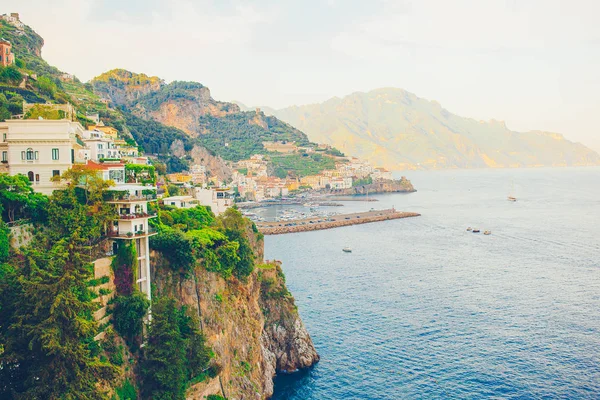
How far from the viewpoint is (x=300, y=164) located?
18712 centimetres

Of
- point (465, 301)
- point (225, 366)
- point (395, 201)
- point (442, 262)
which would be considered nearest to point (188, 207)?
point (225, 366)

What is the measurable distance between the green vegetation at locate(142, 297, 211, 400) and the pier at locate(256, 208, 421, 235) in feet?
210

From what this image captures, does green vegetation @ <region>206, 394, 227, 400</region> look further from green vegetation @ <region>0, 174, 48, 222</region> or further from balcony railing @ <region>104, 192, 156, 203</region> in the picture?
green vegetation @ <region>0, 174, 48, 222</region>

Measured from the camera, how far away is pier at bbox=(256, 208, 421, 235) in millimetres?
92125

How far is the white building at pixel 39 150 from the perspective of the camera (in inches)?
994

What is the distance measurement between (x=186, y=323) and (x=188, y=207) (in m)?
13.0

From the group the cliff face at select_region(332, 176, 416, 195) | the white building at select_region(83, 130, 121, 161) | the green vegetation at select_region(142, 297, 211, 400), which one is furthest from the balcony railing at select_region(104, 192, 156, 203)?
the cliff face at select_region(332, 176, 416, 195)

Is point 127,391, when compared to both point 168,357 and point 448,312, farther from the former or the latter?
point 448,312

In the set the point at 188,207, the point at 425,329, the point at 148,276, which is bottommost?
the point at 425,329

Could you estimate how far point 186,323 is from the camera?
25219 mm

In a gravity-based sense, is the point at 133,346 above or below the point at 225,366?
above

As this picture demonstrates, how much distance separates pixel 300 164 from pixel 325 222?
89034 mm

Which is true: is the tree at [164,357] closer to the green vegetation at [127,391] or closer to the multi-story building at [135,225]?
the green vegetation at [127,391]

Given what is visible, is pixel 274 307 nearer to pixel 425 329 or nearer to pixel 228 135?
pixel 425 329
